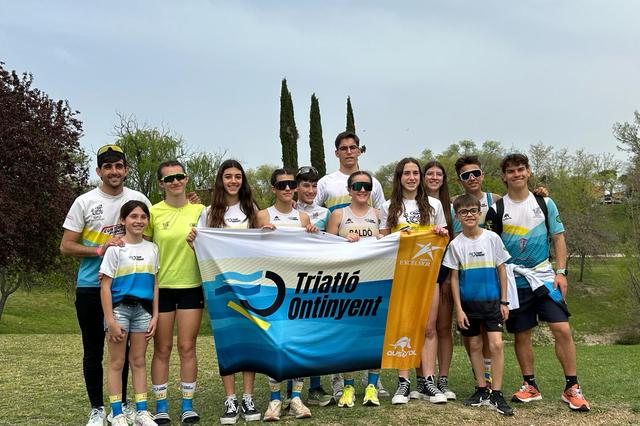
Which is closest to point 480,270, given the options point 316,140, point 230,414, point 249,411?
point 249,411

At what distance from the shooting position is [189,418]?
5629 millimetres

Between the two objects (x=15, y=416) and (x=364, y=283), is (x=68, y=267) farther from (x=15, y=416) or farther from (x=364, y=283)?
(x=364, y=283)

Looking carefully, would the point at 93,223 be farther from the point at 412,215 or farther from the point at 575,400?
the point at 575,400

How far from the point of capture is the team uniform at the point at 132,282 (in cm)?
525

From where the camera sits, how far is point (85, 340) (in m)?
5.66

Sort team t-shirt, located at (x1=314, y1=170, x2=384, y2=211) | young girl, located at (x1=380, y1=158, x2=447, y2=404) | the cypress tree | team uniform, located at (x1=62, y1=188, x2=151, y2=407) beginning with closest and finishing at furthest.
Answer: team uniform, located at (x1=62, y1=188, x2=151, y2=407) < young girl, located at (x1=380, y1=158, x2=447, y2=404) < team t-shirt, located at (x1=314, y1=170, x2=384, y2=211) < the cypress tree

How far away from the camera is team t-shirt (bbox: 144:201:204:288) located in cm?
560

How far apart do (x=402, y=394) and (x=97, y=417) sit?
3186mm

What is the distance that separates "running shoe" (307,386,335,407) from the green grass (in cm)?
17

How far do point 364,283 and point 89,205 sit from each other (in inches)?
119

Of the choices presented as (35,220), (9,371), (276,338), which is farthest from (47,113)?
(276,338)

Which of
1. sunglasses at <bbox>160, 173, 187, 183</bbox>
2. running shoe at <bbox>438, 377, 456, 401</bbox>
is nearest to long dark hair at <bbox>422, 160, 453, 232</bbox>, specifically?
running shoe at <bbox>438, 377, 456, 401</bbox>

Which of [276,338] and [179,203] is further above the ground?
[179,203]

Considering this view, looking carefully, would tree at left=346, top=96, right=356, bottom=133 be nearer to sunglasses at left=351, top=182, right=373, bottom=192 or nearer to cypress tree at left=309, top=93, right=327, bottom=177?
cypress tree at left=309, top=93, right=327, bottom=177
